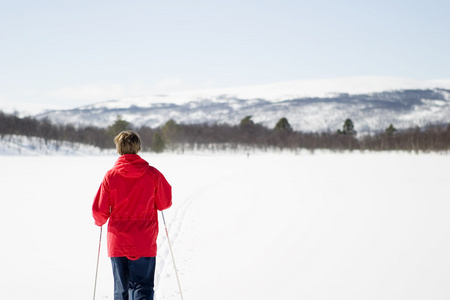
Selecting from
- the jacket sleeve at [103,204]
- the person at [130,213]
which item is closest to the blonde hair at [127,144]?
the person at [130,213]

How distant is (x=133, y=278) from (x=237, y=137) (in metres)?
98.2

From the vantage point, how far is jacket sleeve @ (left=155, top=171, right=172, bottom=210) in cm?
314

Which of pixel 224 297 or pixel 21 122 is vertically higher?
pixel 21 122

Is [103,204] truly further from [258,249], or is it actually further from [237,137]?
[237,137]

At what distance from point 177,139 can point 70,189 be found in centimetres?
7310

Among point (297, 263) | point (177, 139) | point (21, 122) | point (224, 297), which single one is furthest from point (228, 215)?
point (21, 122)

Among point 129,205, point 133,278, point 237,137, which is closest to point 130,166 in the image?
point 129,205

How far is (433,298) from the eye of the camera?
4633mm

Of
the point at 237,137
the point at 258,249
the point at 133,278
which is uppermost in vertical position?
the point at 237,137

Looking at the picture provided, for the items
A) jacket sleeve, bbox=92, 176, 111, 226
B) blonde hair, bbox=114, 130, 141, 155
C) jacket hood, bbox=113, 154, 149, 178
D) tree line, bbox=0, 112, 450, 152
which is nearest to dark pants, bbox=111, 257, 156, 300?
jacket sleeve, bbox=92, 176, 111, 226

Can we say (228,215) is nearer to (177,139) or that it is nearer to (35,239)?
(35,239)

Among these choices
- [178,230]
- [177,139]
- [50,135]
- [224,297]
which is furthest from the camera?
[177,139]

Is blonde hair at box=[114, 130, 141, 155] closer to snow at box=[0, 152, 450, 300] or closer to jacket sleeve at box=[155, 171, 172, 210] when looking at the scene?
jacket sleeve at box=[155, 171, 172, 210]

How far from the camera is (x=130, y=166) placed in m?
3.00
